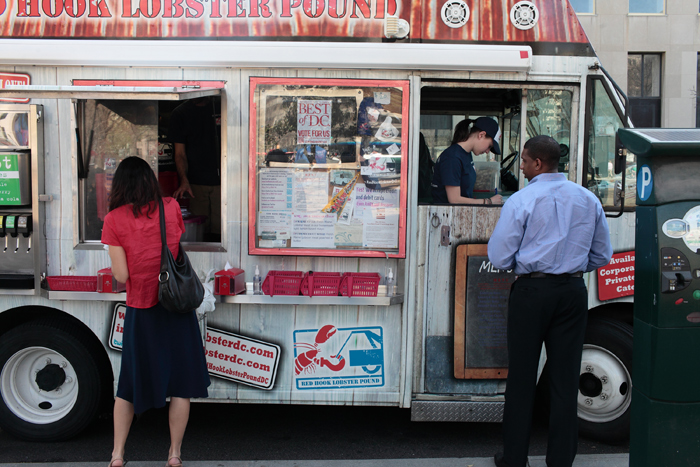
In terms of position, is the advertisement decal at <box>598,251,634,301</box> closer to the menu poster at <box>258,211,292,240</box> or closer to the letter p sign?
the letter p sign

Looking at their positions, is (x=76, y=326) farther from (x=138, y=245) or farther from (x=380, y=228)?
(x=380, y=228)

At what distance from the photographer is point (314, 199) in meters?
3.63

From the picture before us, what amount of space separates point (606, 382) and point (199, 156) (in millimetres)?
3152

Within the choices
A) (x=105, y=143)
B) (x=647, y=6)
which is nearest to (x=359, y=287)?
(x=105, y=143)

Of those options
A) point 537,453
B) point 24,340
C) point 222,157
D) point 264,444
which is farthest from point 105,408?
point 537,453

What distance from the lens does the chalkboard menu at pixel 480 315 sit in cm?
355

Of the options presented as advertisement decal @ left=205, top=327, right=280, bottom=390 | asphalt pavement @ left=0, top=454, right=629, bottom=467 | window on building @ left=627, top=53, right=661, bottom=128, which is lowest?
asphalt pavement @ left=0, top=454, right=629, bottom=467

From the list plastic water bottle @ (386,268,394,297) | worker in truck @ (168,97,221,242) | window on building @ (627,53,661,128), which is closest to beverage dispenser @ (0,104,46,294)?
worker in truck @ (168,97,221,242)

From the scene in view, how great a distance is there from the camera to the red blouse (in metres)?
2.97

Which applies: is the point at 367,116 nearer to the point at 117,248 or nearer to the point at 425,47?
the point at 425,47

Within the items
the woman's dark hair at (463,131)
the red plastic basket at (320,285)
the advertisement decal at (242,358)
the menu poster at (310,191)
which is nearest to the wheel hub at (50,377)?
the advertisement decal at (242,358)

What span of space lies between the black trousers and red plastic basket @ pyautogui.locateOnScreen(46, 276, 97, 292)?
2507mm

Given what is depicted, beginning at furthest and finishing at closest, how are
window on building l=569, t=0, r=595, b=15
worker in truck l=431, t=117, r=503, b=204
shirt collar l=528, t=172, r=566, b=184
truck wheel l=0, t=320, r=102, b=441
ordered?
window on building l=569, t=0, r=595, b=15 → worker in truck l=431, t=117, r=503, b=204 → truck wheel l=0, t=320, r=102, b=441 → shirt collar l=528, t=172, r=566, b=184

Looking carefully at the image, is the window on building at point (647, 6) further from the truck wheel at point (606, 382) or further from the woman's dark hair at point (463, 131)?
the truck wheel at point (606, 382)
